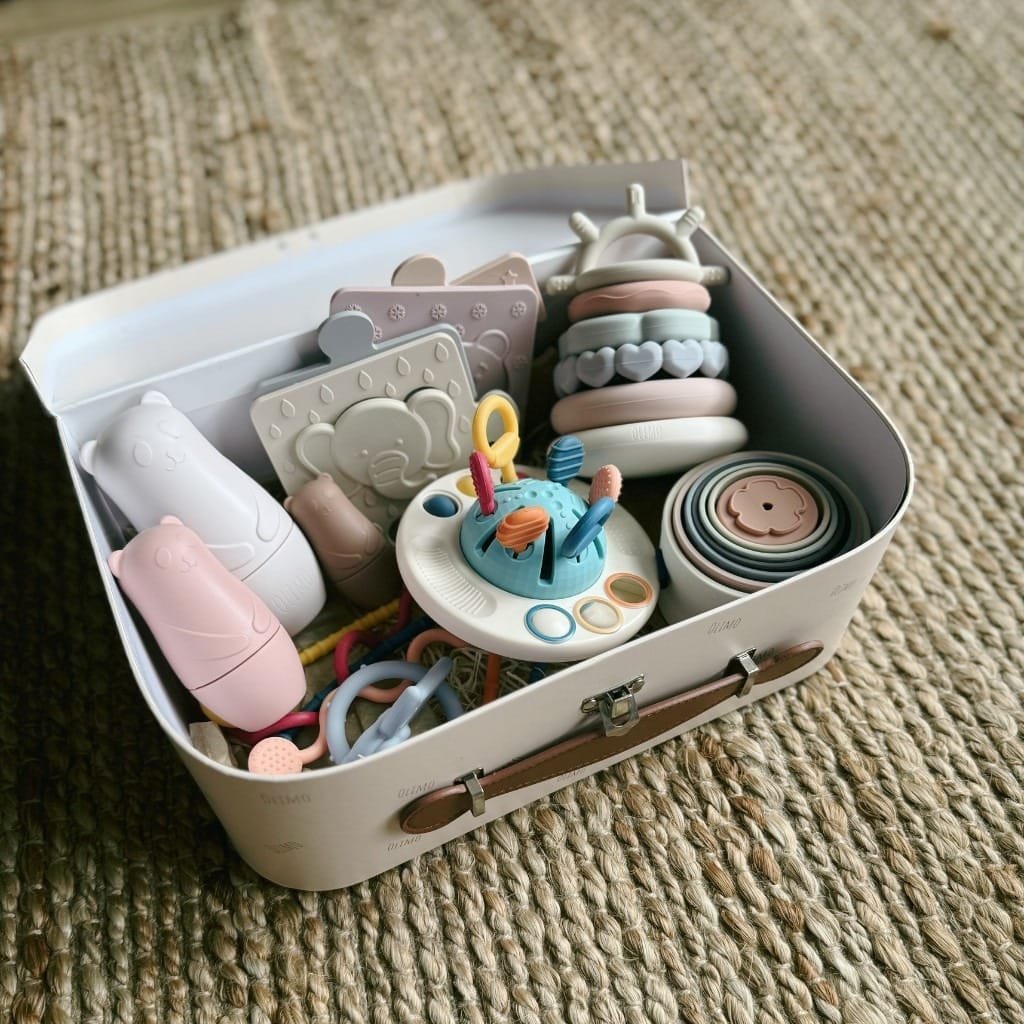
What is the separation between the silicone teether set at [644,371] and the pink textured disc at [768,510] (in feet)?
0.12

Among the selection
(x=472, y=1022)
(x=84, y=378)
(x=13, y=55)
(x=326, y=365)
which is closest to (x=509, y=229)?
(x=326, y=365)

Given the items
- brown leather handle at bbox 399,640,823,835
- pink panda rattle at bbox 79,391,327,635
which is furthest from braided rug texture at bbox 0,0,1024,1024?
pink panda rattle at bbox 79,391,327,635

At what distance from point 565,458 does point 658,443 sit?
0.07 m

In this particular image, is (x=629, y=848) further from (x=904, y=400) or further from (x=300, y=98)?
(x=300, y=98)

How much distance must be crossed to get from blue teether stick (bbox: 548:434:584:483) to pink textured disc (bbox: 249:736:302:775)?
0.76 ft

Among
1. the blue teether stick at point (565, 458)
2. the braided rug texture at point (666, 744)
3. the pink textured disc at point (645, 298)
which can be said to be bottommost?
the braided rug texture at point (666, 744)

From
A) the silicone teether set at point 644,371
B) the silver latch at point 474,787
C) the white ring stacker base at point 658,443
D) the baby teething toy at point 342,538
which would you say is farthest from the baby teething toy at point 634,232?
the silver latch at point 474,787

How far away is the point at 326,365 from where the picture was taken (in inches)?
26.9

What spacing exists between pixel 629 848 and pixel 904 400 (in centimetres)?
48

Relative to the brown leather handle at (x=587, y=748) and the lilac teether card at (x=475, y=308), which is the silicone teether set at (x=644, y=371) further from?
the brown leather handle at (x=587, y=748)

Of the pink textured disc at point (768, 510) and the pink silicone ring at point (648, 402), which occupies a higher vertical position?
the pink silicone ring at point (648, 402)

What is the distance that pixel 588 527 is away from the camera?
60cm

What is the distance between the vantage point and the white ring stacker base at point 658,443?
0.67m

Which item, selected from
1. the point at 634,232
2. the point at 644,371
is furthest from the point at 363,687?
the point at 634,232
